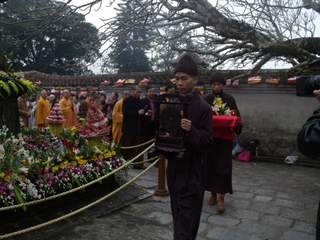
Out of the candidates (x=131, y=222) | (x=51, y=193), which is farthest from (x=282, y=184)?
(x=51, y=193)

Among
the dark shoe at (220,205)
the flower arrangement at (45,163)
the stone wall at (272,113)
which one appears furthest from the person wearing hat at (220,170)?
the stone wall at (272,113)

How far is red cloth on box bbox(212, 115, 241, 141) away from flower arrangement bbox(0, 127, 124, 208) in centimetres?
176

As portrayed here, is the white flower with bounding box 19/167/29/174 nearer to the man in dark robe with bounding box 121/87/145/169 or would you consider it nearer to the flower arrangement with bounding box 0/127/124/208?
the flower arrangement with bounding box 0/127/124/208

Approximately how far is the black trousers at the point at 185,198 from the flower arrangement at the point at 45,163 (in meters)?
1.83

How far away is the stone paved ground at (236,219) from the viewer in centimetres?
484

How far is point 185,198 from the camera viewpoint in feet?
12.1

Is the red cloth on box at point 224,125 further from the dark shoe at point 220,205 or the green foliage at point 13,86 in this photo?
the green foliage at point 13,86

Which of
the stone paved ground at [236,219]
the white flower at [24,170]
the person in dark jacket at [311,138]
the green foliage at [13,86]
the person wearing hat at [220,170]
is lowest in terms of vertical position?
the stone paved ground at [236,219]

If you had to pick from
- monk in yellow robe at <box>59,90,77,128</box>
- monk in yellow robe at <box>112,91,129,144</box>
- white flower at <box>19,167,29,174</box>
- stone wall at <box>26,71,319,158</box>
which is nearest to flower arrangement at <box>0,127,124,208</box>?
white flower at <box>19,167,29,174</box>

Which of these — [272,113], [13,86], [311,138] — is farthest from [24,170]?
[272,113]

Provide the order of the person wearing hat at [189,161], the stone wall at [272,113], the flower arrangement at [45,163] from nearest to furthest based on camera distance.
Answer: the person wearing hat at [189,161] < the flower arrangement at [45,163] < the stone wall at [272,113]

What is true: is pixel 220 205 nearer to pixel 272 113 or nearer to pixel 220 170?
pixel 220 170

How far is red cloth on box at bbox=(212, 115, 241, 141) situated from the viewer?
562 cm

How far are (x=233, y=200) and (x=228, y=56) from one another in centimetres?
338
